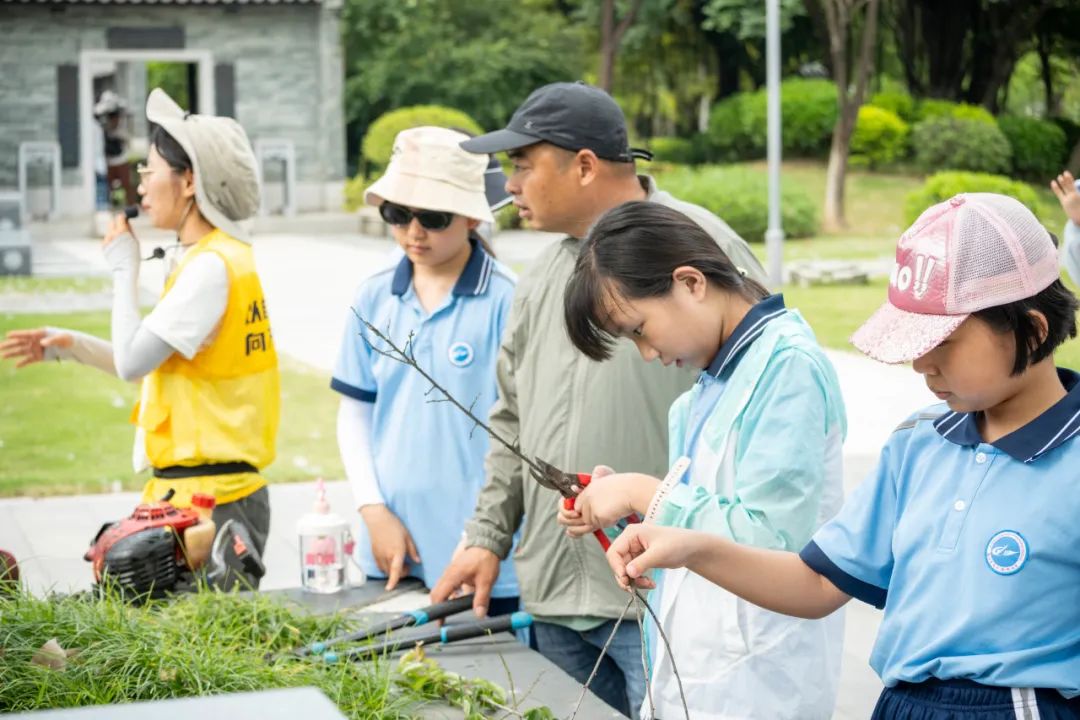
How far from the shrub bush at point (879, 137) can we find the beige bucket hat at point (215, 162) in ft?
86.3

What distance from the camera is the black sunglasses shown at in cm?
396

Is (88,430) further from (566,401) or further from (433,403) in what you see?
(566,401)

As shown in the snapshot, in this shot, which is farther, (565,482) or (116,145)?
(116,145)

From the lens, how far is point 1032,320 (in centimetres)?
199

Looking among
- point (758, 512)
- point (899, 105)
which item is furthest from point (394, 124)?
point (758, 512)

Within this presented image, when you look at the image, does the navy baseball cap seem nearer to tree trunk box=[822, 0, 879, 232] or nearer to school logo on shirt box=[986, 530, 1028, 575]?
school logo on shirt box=[986, 530, 1028, 575]

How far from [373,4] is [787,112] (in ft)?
29.6

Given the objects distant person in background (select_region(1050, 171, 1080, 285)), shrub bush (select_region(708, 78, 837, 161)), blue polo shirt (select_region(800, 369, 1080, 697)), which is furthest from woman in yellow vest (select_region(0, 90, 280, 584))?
shrub bush (select_region(708, 78, 837, 161))

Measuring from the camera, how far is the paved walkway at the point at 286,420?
5.99 m

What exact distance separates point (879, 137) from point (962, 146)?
1878mm

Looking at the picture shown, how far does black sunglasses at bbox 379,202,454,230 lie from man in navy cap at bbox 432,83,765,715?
1.41ft

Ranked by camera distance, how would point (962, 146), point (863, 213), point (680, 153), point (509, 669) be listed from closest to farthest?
point (509, 669)
point (863, 213)
point (962, 146)
point (680, 153)

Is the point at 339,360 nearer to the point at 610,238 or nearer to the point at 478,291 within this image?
the point at 478,291

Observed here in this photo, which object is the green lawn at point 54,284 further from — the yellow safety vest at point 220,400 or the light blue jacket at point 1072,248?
the yellow safety vest at point 220,400
